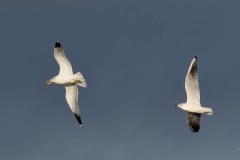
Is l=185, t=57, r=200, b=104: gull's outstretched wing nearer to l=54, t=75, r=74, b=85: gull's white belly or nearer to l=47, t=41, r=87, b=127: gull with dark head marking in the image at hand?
l=47, t=41, r=87, b=127: gull with dark head marking

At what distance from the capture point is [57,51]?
46594mm

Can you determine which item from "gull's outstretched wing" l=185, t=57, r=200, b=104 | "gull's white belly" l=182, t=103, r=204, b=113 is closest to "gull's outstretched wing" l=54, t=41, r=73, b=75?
"gull's outstretched wing" l=185, t=57, r=200, b=104

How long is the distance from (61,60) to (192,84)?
745 centimetres

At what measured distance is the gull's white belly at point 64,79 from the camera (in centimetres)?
4619

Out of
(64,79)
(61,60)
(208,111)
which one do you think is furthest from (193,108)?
(61,60)

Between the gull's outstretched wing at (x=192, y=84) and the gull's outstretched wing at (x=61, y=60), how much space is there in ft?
21.6

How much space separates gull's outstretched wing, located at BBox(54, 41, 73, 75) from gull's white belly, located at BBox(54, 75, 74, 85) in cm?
29

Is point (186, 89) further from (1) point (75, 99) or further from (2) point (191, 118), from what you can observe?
(1) point (75, 99)

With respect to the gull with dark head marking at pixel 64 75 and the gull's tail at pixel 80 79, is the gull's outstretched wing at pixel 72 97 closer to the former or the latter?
the gull with dark head marking at pixel 64 75

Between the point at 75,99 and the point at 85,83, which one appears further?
the point at 75,99

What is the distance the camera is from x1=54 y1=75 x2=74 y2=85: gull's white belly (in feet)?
152

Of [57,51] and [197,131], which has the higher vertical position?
[57,51]

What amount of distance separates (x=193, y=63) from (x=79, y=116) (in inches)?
298

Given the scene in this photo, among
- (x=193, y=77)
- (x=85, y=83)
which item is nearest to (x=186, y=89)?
(x=193, y=77)
